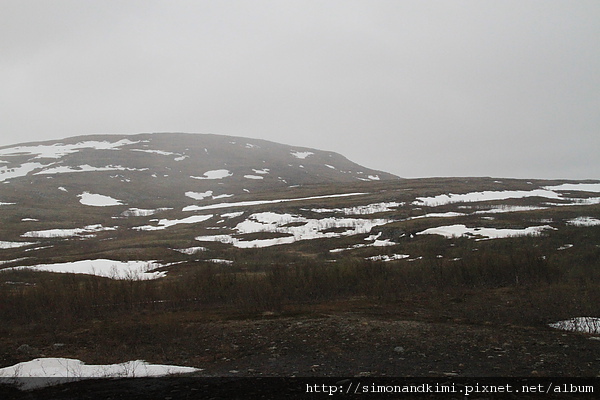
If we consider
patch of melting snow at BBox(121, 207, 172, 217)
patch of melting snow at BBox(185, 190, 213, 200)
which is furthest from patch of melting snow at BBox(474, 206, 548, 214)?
patch of melting snow at BBox(185, 190, 213, 200)

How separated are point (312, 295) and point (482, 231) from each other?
20.3 meters

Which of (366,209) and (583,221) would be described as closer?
(583,221)

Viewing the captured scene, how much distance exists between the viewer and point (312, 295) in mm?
18578

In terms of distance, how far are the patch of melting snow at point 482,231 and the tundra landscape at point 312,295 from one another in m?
0.15

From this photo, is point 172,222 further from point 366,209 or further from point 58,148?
point 58,148

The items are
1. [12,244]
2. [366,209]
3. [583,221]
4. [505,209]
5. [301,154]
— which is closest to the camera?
[583,221]

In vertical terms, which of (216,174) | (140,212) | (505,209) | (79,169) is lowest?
(505,209)

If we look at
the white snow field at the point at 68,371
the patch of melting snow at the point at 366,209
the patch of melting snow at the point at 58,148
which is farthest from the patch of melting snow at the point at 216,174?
the white snow field at the point at 68,371

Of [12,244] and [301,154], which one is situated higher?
[301,154]

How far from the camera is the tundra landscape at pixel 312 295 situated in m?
9.45

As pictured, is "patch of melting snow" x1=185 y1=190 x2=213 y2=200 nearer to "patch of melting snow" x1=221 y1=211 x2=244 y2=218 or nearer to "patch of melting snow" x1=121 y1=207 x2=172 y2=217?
"patch of melting snow" x1=121 y1=207 x2=172 y2=217

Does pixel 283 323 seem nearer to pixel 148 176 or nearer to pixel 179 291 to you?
pixel 179 291

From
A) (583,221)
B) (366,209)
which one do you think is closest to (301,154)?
(366,209)

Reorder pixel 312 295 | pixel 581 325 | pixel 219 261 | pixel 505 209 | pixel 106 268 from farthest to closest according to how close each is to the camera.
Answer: pixel 505 209, pixel 219 261, pixel 106 268, pixel 312 295, pixel 581 325
